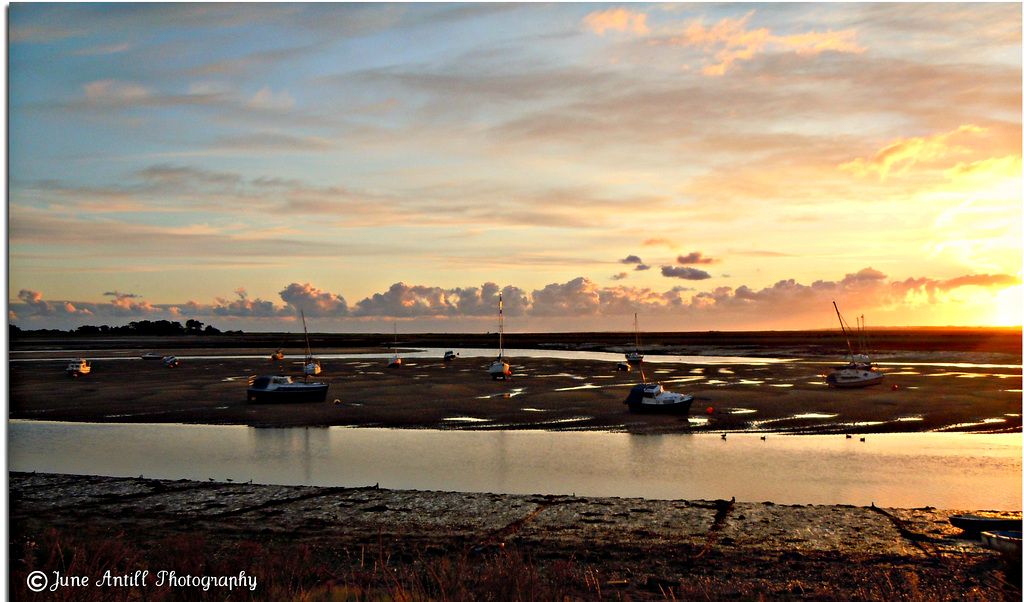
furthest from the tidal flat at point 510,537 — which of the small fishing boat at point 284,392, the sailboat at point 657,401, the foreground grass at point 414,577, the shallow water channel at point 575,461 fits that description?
the small fishing boat at point 284,392

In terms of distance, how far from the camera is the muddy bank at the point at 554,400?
40.4 metres

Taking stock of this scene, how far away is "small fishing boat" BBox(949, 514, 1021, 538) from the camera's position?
18062mm

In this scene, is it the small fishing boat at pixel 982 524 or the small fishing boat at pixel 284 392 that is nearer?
the small fishing boat at pixel 982 524

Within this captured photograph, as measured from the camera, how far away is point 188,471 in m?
27.6

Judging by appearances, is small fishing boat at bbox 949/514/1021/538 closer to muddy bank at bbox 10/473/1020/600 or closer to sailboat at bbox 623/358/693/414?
muddy bank at bbox 10/473/1020/600

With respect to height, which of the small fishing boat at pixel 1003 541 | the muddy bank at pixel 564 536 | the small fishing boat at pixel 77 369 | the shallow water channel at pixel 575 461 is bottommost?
the shallow water channel at pixel 575 461

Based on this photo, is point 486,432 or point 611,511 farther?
point 486,432

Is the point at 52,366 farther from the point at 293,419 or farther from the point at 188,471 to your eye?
the point at 188,471

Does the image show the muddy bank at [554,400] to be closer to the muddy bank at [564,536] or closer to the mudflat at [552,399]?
the mudflat at [552,399]

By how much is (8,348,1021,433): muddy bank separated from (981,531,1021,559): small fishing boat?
21.2 meters

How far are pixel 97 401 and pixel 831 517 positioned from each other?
161 ft

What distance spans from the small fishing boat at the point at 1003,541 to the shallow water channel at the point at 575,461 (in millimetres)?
5727

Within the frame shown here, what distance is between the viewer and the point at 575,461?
2941 cm

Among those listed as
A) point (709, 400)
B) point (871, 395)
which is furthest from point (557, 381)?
point (871, 395)
